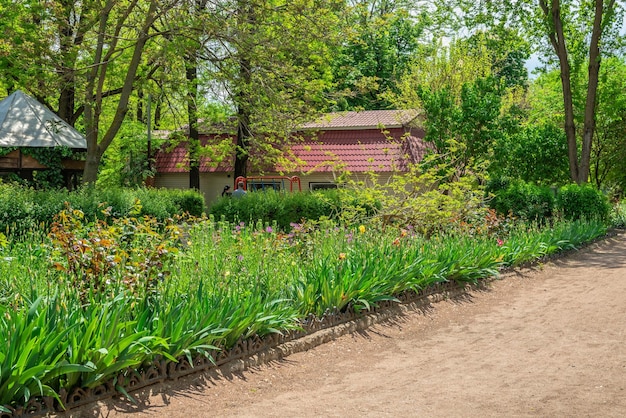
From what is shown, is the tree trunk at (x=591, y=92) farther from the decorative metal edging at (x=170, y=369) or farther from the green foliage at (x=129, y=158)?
the decorative metal edging at (x=170, y=369)

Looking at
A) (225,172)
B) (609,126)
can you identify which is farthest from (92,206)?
(609,126)

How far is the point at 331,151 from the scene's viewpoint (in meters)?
27.8

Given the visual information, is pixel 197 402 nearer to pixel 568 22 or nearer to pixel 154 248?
pixel 154 248

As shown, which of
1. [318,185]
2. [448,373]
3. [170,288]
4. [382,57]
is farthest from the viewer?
[382,57]

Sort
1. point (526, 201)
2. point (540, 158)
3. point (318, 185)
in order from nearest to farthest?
point (526, 201) → point (540, 158) → point (318, 185)

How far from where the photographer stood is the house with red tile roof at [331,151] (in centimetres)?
2641

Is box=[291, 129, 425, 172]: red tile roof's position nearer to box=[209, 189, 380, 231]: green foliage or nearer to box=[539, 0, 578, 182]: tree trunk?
box=[539, 0, 578, 182]: tree trunk

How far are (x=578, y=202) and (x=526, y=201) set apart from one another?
5.70 feet

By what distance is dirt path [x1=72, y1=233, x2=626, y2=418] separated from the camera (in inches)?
211

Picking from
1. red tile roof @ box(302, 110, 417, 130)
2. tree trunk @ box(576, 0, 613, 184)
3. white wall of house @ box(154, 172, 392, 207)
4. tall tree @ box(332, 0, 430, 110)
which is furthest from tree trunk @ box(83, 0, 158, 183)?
tall tree @ box(332, 0, 430, 110)

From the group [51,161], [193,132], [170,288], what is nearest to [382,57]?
[193,132]

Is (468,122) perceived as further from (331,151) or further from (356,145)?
(331,151)

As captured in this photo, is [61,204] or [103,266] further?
[61,204]

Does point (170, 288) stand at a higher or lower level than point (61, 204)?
lower
